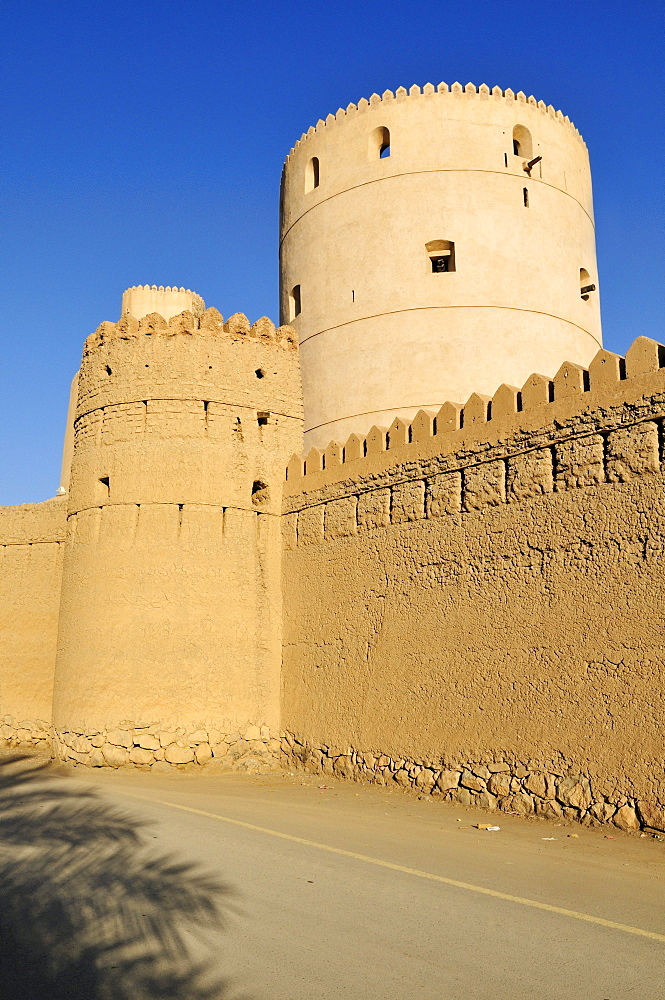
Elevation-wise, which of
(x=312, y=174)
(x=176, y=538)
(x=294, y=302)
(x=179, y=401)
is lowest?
(x=176, y=538)

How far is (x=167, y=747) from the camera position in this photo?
11742 mm

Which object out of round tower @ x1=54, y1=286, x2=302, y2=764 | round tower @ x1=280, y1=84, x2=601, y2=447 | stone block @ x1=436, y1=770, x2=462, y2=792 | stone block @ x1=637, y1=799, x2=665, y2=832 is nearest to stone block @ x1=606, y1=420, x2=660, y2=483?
stone block @ x1=637, y1=799, x2=665, y2=832

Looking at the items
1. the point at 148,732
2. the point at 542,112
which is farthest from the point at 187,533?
the point at 542,112

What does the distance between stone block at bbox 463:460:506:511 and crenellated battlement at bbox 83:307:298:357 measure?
4.95 meters

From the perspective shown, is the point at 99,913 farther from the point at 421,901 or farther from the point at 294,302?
the point at 294,302

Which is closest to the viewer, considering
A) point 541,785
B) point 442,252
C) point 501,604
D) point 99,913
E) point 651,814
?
point 99,913

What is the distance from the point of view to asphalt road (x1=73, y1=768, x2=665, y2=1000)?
4.03m

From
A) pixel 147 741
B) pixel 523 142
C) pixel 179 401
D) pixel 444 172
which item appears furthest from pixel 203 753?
pixel 523 142

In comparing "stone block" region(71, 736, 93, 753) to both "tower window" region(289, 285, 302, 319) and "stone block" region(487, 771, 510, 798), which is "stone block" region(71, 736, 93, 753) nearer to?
"stone block" region(487, 771, 510, 798)

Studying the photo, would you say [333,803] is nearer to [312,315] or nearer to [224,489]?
[224,489]

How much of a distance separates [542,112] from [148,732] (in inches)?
528

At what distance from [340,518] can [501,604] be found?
10.3 feet

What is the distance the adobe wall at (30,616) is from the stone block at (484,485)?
727cm

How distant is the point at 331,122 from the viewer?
1794cm
